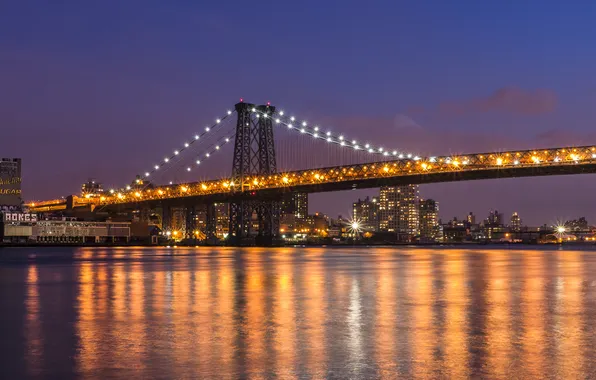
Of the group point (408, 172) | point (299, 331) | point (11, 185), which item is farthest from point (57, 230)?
point (299, 331)

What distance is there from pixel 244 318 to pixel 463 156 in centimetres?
8606

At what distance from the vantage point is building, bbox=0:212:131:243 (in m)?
136

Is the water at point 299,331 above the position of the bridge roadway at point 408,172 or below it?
below

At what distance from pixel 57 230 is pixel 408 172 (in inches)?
2766

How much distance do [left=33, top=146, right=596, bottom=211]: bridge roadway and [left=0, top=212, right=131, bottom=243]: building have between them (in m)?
32.6

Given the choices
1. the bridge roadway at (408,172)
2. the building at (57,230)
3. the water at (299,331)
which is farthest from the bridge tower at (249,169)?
the water at (299,331)

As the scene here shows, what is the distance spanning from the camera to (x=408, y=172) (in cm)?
10144

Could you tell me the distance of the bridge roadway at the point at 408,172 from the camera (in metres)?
94.6

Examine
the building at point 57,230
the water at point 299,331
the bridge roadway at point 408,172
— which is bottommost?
the water at point 299,331

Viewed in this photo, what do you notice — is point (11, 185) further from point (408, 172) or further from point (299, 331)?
point (299, 331)

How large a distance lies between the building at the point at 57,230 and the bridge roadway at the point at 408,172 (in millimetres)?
32592

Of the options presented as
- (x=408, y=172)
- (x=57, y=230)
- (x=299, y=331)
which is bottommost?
(x=299, y=331)

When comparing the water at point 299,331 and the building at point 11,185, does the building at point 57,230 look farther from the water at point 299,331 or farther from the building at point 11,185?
the water at point 299,331

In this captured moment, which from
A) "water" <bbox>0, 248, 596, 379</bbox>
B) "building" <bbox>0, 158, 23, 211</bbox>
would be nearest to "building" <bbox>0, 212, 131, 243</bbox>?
"building" <bbox>0, 158, 23, 211</bbox>
